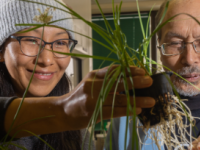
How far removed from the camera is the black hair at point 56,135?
0.58 metres

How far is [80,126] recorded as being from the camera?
0.34 m

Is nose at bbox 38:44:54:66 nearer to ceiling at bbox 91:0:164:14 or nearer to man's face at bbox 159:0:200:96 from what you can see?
man's face at bbox 159:0:200:96

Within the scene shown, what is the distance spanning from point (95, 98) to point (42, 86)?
0.33m

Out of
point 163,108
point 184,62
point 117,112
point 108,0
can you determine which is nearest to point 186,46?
point 184,62

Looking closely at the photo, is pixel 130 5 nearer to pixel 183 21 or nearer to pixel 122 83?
pixel 183 21

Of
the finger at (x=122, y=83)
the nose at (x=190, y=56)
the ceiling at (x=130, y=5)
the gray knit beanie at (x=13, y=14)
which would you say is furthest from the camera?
the ceiling at (x=130, y=5)

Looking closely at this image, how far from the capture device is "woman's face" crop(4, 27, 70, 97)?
53 centimetres

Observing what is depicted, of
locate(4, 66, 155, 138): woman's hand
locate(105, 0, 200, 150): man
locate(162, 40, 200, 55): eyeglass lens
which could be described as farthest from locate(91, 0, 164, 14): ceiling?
locate(4, 66, 155, 138): woman's hand

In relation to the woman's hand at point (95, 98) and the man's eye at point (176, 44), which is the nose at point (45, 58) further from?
the man's eye at point (176, 44)

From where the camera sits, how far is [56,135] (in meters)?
0.64

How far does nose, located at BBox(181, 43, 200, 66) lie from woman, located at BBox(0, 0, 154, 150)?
0.45m

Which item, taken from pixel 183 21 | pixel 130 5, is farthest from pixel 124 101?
pixel 130 5

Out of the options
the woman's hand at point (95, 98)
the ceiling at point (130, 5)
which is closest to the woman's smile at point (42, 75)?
the woman's hand at point (95, 98)

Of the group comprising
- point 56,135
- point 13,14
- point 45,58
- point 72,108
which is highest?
point 13,14
